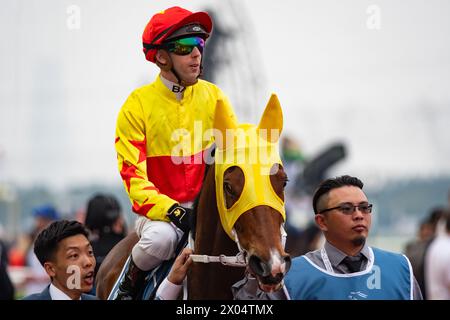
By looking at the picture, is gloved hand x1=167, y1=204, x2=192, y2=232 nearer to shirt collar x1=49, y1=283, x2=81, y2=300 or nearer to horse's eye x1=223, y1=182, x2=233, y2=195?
horse's eye x1=223, y1=182, x2=233, y2=195

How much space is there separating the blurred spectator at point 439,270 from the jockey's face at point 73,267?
4.05m

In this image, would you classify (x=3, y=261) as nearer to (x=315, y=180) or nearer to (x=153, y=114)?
(x=153, y=114)

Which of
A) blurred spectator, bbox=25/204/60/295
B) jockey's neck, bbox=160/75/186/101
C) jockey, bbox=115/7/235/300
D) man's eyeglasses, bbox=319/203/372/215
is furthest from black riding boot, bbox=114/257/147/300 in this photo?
blurred spectator, bbox=25/204/60/295

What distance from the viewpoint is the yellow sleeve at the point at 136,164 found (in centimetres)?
463

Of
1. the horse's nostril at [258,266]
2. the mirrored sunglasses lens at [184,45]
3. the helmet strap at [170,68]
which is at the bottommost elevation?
the horse's nostril at [258,266]

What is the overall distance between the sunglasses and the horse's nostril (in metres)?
1.26

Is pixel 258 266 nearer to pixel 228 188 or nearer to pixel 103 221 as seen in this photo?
pixel 228 188

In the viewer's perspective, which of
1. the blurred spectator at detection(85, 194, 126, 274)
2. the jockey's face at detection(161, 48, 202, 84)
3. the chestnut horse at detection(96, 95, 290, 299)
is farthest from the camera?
the blurred spectator at detection(85, 194, 126, 274)

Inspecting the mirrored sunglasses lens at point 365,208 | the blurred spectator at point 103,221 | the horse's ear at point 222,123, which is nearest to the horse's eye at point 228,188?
the horse's ear at point 222,123

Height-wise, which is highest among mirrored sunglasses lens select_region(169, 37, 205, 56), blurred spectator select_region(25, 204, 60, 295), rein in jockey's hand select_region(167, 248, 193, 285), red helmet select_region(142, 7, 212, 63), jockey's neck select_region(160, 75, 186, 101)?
red helmet select_region(142, 7, 212, 63)

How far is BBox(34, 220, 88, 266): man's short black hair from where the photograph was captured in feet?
15.3

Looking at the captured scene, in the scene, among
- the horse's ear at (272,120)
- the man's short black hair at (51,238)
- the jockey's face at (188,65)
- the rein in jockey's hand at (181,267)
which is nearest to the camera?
the horse's ear at (272,120)

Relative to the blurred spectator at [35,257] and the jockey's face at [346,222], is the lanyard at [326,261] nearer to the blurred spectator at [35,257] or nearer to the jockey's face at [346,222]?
the jockey's face at [346,222]
